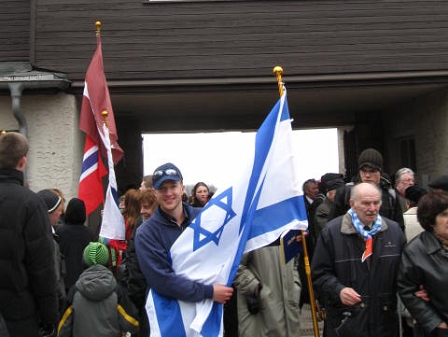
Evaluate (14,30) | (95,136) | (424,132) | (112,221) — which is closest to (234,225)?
(112,221)

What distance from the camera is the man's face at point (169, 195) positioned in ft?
12.6

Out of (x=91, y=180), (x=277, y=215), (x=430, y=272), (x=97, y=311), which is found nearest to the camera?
(x=430, y=272)

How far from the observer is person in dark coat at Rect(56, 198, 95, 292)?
6223mm

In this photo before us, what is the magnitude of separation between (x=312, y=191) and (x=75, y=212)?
3.88 meters

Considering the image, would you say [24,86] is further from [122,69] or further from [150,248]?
[150,248]

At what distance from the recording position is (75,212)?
20.7 ft

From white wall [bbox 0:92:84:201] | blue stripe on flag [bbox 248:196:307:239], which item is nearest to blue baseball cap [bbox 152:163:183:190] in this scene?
blue stripe on flag [bbox 248:196:307:239]

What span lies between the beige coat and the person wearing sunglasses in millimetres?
1450

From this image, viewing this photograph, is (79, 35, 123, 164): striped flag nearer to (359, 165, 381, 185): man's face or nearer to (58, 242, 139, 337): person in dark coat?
(58, 242, 139, 337): person in dark coat

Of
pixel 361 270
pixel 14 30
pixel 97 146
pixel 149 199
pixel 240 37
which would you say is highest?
pixel 14 30

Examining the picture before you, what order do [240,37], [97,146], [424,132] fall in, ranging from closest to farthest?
[97,146]
[240,37]
[424,132]

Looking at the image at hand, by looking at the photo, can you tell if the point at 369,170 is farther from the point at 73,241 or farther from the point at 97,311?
the point at 73,241

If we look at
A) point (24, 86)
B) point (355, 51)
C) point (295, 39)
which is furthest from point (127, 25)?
point (355, 51)

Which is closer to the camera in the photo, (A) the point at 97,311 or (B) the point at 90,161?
(A) the point at 97,311
